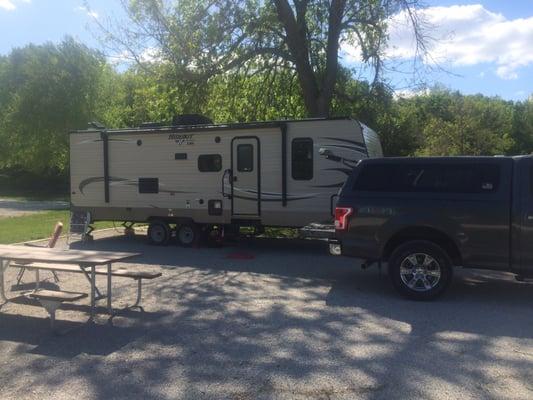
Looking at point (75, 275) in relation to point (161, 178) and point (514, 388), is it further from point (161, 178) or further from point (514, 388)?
point (514, 388)

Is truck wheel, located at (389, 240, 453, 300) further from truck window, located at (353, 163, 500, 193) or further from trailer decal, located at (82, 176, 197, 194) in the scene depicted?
trailer decal, located at (82, 176, 197, 194)

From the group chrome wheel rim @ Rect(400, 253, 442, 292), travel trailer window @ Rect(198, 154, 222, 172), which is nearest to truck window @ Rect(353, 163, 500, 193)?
chrome wheel rim @ Rect(400, 253, 442, 292)

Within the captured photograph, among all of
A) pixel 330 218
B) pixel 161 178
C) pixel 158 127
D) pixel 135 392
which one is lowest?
pixel 135 392

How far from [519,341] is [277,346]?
8.32 ft

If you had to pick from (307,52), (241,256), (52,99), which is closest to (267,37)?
(307,52)

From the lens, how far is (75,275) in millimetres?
9273

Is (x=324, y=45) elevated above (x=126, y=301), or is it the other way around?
(x=324, y=45)

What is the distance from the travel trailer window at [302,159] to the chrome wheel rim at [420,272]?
445 cm

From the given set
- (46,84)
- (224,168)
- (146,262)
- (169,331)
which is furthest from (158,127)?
(46,84)

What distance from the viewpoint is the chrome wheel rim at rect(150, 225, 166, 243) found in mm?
13281

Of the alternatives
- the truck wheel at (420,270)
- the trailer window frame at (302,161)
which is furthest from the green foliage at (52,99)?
the truck wheel at (420,270)

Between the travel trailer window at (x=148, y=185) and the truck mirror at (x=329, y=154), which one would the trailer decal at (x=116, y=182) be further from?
the truck mirror at (x=329, y=154)

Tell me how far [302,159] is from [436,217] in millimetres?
4745

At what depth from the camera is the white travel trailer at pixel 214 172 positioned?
11633 millimetres
